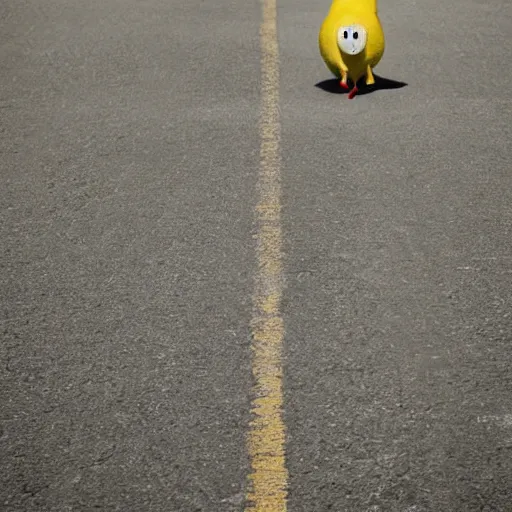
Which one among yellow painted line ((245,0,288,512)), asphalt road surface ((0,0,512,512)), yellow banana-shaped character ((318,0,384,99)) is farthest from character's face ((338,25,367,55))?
yellow painted line ((245,0,288,512))

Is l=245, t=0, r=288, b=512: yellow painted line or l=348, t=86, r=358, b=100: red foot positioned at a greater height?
l=348, t=86, r=358, b=100: red foot

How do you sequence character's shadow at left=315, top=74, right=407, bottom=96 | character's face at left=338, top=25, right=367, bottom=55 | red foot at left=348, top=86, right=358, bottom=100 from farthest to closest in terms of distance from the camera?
character's shadow at left=315, top=74, right=407, bottom=96
red foot at left=348, top=86, right=358, bottom=100
character's face at left=338, top=25, right=367, bottom=55

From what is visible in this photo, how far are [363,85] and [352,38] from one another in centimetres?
65

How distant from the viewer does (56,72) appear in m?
9.56

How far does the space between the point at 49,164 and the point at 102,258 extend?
1723 millimetres

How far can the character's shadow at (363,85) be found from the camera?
8.84 metres

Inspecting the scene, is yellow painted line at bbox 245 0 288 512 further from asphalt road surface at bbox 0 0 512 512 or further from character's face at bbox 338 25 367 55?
character's face at bbox 338 25 367 55

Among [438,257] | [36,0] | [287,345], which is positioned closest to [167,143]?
[438,257]

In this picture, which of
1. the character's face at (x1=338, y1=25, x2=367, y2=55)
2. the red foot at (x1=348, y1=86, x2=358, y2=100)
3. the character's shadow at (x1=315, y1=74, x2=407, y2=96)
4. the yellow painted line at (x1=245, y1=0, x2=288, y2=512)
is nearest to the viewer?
the yellow painted line at (x1=245, y1=0, x2=288, y2=512)

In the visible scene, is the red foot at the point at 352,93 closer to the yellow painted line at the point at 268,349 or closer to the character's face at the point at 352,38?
the character's face at the point at 352,38

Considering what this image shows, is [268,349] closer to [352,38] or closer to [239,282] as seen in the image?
[239,282]

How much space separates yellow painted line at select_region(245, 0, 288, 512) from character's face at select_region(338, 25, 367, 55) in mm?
859

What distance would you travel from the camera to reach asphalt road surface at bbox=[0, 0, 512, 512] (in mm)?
3963

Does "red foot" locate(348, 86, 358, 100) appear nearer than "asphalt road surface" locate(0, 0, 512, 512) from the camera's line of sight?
No
